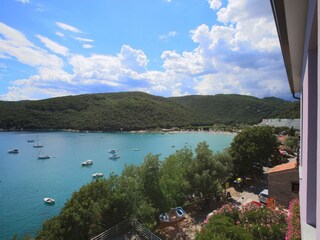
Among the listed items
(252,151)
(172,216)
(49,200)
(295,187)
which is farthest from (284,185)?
(49,200)

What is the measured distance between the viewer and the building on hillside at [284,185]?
17.9m

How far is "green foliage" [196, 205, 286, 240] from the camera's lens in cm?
988

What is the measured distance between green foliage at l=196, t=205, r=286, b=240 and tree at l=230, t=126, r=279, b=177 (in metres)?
20.5

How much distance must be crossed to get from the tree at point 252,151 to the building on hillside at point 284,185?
41.9 feet

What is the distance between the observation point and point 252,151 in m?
31.5

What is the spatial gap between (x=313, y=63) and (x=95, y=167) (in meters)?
57.6

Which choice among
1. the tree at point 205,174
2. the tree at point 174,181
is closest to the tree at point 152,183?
the tree at point 174,181

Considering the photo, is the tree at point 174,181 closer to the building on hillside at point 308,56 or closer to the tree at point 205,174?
the tree at point 205,174

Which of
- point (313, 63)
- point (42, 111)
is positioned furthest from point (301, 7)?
point (42, 111)

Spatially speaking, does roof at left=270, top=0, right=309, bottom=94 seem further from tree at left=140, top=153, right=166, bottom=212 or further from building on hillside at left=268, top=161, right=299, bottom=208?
tree at left=140, top=153, right=166, bottom=212

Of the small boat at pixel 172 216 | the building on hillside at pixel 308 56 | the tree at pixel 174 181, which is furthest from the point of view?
the tree at pixel 174 181

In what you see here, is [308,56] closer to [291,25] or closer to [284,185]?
[291,25]

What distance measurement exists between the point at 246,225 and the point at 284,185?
9.04 meters

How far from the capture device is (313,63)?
3053 millimetres
